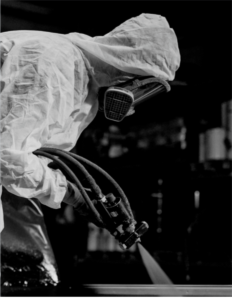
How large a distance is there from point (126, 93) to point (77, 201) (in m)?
0.36

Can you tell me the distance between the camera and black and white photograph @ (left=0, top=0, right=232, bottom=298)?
120 centimetres

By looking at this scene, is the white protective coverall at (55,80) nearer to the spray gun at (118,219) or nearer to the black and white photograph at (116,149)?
the black and white photograph at (116,149)

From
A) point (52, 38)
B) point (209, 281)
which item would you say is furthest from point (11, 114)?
point (209, 281)

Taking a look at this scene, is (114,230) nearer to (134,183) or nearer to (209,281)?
(209,281)

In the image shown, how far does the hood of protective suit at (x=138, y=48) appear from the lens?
4.43 feet

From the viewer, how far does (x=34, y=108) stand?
1.14 metres

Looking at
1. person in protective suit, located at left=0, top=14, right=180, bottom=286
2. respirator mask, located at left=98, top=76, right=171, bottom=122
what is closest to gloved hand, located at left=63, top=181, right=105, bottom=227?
person in protective suit, located at left=0, top=14, right=180, bottom=286

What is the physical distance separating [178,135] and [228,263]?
0.93m

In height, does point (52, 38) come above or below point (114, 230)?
above

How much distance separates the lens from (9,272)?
1822 mm

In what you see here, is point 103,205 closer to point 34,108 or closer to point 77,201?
point 77,201

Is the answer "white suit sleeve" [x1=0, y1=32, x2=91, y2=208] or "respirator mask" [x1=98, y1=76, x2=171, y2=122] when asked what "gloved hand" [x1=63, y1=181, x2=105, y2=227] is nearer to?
"white suit sleeve" [x1=0, y1=32, x2=91, y2=208]

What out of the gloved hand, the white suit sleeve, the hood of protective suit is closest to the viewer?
the white suit sleeve

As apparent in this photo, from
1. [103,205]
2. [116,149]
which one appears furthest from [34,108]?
[116,149]
